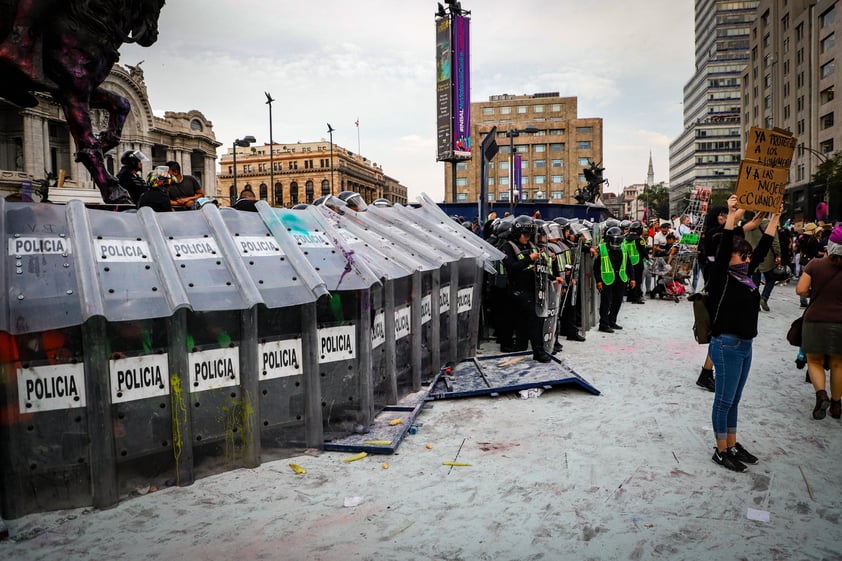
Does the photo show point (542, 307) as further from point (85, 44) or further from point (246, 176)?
point (246, 176)

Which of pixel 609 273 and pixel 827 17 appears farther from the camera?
pixel 827 17

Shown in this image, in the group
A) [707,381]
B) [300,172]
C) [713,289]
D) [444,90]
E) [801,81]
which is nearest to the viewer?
[713,289]

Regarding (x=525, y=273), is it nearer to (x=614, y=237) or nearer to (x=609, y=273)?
(x=609, y=273)

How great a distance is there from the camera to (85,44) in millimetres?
5648

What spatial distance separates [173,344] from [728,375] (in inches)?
168

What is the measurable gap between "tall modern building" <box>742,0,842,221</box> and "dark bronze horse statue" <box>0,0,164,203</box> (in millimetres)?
42309

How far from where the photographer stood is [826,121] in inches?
1890

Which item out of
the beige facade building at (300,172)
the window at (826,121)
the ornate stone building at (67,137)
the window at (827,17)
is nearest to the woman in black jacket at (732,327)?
the ornate stone building at (67,137)

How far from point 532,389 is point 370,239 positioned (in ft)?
8.62

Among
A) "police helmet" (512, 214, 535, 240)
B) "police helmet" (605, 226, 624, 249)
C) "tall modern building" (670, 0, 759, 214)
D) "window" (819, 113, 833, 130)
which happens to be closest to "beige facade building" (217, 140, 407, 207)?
"tall modern building" (670, 0, 759, 214)

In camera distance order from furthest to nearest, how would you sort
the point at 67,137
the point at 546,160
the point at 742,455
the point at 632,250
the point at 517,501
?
the point at 546,160 → the point at 67,137 → the point at 632,250 → the point at 742,455 → the point at 517,501

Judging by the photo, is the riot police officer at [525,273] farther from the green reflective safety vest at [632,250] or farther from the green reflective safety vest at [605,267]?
the green reflective safety vest at [632,250]

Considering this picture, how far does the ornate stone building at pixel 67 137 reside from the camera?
39750 millimetres

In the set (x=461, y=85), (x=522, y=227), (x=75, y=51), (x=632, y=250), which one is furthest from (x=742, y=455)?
(x=461, y=85)
